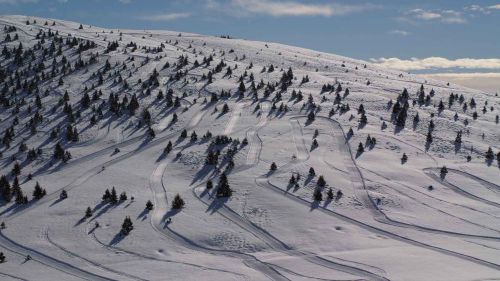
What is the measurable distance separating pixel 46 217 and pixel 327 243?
17.3 metres

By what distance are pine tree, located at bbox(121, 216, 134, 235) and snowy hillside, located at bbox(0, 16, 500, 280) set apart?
0.08m

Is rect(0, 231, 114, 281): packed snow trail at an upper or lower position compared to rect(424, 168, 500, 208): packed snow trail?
lower

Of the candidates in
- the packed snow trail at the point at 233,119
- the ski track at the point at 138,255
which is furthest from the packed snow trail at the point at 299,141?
the ski track at the point at 138,255

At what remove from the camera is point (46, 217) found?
29625 mm

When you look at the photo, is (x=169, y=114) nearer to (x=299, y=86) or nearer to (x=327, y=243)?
(x=299, y=86)

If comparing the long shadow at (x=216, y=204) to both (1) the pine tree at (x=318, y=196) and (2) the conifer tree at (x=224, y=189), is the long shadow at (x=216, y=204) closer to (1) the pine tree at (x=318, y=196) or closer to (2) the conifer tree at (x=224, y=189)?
(2) the conifer tree at (x=224, y=189)

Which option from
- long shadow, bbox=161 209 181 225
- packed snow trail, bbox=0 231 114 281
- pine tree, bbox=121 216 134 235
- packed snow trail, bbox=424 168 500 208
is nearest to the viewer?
packed snow trail, bbox=0 231 114 281

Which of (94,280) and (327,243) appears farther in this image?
(327,243)

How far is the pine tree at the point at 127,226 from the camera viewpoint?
87.4 ft

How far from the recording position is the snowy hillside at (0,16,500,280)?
2381 cm

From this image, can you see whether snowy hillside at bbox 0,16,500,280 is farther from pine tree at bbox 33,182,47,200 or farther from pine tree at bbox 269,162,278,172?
pine tree at bbox 269,162,278,172

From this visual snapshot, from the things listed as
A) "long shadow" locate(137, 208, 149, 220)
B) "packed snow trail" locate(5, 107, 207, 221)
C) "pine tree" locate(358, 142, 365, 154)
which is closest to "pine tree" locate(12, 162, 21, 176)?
"packed snow trail" locate(5, 107, 207, 221)

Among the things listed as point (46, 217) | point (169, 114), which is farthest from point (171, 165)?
point (169, 114)

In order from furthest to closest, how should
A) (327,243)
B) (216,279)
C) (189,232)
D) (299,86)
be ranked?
(299,86) < (189,232) < (327,243) < (216,279)
